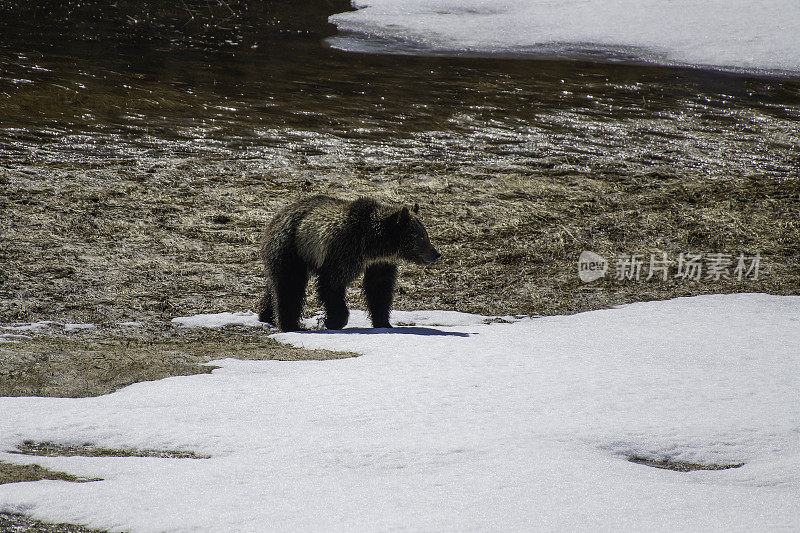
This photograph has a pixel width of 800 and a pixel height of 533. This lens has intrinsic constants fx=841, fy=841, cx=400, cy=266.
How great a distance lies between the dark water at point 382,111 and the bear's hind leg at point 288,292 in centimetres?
554

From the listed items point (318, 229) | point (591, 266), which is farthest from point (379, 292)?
point (591, 266)

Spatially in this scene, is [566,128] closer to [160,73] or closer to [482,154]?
[482,154]

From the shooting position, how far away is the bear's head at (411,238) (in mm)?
8359

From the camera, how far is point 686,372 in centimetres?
687

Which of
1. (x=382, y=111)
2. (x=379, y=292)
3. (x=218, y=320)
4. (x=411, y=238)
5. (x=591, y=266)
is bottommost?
(x=218, y=320)

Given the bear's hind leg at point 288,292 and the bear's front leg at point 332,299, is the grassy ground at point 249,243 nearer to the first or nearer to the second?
the bear's hind leg at point 288,292

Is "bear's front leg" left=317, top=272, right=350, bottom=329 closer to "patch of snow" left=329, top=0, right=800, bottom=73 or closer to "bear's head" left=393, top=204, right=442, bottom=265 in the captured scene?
"bear's head" left=393, top=204, right=442, bottom=265

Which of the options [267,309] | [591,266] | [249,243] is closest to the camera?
[267,309]

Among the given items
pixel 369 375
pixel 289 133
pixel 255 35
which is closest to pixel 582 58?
pixel 255 35

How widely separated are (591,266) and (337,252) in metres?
4.07

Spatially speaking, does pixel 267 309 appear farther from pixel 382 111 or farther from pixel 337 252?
pixel 382 111

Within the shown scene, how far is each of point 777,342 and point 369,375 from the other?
3.98 m

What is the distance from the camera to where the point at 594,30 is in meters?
26.3

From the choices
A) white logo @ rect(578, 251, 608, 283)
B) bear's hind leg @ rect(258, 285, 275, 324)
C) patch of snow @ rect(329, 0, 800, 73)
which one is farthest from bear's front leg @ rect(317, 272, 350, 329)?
patch of snow @ rect(329, 0, 800, 73)
